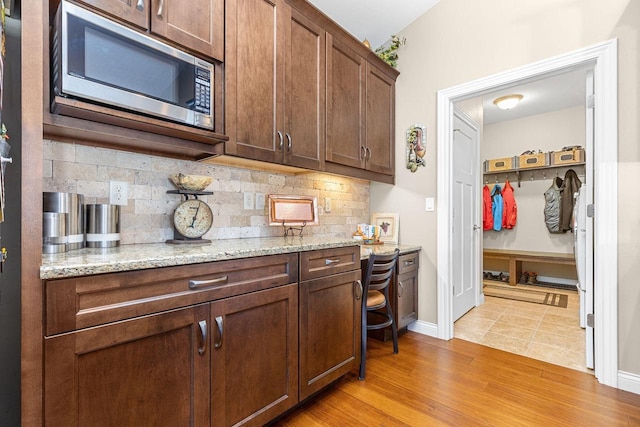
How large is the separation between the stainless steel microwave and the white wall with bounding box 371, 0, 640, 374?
2032 mm

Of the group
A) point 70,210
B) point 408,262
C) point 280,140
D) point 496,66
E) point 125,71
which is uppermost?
point 496,66


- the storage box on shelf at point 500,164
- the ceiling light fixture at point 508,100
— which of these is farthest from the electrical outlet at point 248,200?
the storage box on shelf at point 500,164

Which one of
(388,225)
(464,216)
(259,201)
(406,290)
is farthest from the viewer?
(464,216)

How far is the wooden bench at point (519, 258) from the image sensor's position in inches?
174

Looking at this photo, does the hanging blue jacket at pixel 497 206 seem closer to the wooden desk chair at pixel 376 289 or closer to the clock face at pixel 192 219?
the wooden desk chair at pixel 376 289

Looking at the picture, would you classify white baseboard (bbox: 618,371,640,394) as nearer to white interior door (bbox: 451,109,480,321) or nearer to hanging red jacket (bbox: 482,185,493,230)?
white interior door (bbox: 451,109,480,321)

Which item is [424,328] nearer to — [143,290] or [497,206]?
[143,290]

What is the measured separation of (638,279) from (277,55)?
267 cm

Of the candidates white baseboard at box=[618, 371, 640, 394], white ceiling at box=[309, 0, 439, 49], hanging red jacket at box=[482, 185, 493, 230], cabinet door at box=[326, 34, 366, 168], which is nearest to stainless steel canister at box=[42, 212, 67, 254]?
cabinet door at box=[326, 34, 366, 168]

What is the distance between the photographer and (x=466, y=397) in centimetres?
184

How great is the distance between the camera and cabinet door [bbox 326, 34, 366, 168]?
2.31m

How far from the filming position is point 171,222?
1754 mm

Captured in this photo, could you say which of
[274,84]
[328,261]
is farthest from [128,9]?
[328,261]

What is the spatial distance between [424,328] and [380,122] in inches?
77.7
